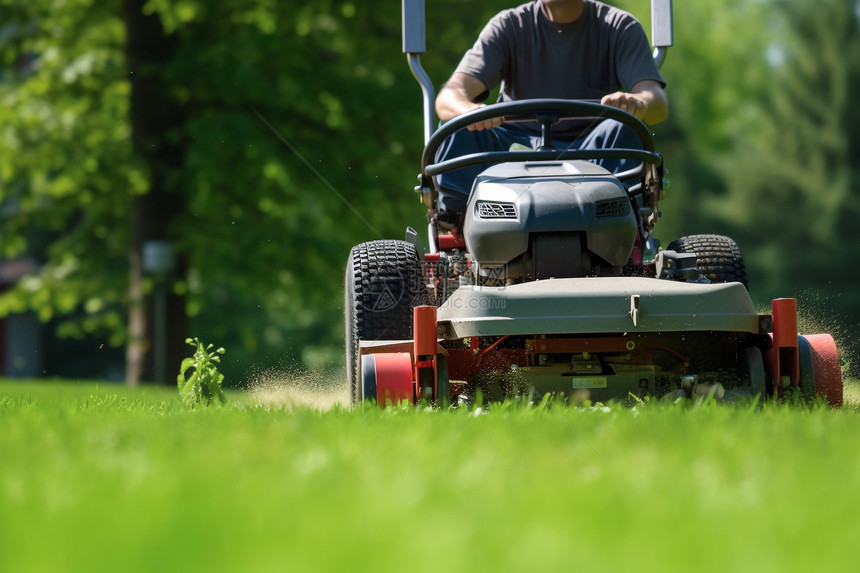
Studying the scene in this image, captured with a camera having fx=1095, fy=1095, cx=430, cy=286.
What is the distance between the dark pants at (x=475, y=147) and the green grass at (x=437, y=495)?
5.29 ft

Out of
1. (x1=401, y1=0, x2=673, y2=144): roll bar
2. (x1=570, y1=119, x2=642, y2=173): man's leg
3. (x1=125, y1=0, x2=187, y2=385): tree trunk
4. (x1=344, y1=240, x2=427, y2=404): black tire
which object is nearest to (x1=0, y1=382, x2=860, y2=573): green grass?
(x1=344, y1=240, x2=427, y2=404): black tire

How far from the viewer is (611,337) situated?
3484 mm

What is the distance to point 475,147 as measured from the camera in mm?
4301

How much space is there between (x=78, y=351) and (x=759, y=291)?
644 inches

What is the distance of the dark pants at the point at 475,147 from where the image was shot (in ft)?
13.8

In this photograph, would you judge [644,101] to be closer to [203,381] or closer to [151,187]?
[203,381]

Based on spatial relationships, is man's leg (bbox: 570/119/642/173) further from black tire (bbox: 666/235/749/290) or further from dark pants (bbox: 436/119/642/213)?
black tire (bbox: 666/235/749/290)

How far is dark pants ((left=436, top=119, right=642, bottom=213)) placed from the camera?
4195 millimetres

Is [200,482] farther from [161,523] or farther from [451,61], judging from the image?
[451,61]

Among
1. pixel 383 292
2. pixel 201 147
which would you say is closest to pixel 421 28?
pixel 383 292

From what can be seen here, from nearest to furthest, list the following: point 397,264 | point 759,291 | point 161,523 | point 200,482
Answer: point 161,523 < point 200,482 < point 397,264 < point 759,291

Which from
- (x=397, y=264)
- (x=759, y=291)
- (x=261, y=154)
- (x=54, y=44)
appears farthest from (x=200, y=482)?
(x=759, y=291)

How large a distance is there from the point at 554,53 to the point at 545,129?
809 mm

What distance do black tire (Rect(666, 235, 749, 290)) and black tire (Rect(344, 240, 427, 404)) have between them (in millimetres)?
1106
